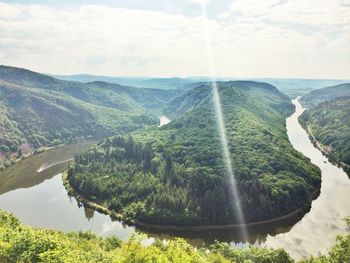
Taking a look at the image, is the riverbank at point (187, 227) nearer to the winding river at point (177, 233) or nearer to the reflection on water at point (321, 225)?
the winding river at point (177, 233)

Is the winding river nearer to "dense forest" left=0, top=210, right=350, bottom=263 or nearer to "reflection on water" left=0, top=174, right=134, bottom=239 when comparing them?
"reflection on water" left=0, top=174, right=134, bottom=239

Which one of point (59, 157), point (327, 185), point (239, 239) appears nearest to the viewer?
point (239, 239)

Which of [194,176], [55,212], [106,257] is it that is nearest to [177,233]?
[194,176]

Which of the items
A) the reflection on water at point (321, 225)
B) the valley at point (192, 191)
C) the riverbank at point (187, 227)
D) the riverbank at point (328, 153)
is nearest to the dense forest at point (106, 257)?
the riverbank at point (187, 227)

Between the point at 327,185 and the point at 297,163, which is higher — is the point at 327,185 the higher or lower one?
the lower one

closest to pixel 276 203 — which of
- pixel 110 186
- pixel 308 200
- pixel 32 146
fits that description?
pixel 308 200

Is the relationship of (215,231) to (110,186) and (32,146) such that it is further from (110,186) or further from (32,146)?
(32,146)
